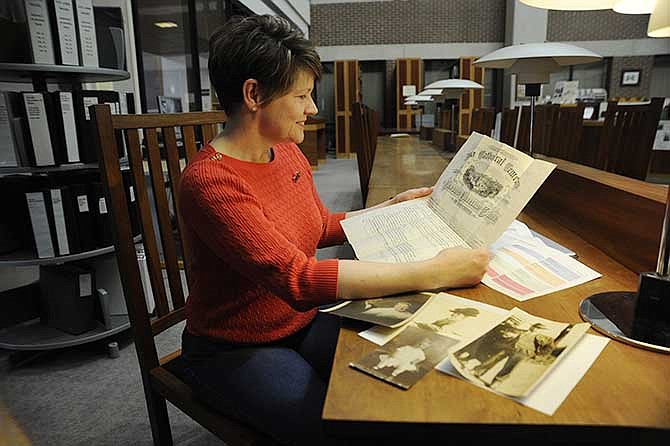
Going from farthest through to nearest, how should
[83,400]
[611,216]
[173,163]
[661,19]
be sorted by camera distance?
[83,400]
[173,163]
[611,216]
[661,19]

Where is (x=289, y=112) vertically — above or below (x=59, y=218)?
above

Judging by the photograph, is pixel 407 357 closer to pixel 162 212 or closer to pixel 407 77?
pixel 162 212

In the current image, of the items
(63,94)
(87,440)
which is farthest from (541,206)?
(63,94)

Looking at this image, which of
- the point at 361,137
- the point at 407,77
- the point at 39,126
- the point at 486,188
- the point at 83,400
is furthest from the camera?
the point at 407,77

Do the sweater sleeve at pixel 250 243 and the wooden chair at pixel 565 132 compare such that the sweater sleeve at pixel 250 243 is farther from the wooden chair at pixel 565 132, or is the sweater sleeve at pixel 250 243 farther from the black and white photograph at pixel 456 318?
the wooden chair at pixel 565 132

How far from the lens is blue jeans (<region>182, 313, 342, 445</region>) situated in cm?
81

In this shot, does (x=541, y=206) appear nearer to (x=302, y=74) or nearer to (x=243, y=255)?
(x=302, y=74)

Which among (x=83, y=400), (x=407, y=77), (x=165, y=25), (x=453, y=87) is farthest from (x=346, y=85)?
(x=83, y=400)

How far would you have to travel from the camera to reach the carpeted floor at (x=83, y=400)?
159 cm

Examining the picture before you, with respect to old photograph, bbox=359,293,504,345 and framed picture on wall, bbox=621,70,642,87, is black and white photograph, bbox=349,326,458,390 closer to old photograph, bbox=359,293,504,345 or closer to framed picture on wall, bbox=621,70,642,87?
old photograph, bbox=359,293,504,345

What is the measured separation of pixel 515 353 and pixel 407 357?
13 cm

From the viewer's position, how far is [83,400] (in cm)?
180

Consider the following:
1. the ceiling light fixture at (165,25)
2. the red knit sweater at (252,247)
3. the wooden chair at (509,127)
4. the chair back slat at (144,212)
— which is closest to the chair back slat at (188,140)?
the chair back slat at (144,212)

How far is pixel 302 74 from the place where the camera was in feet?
3.09
